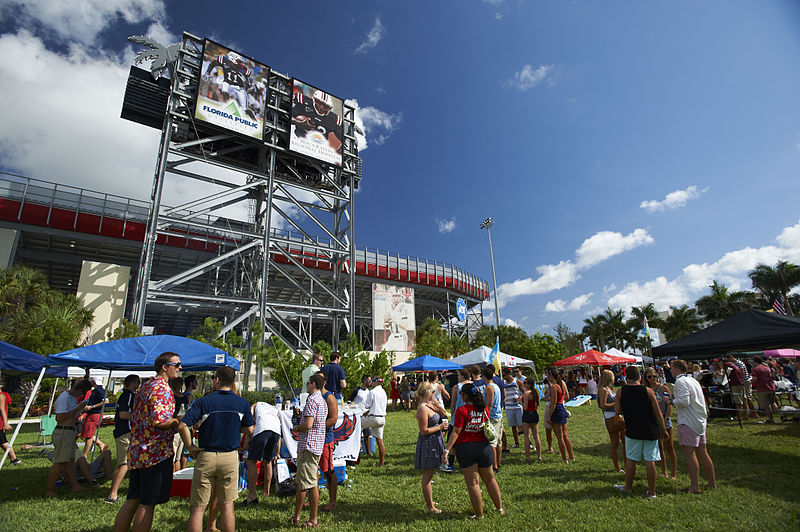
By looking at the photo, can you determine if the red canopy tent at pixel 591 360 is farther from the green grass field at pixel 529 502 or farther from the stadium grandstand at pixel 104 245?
the stadium grandstand at pixel 104 245

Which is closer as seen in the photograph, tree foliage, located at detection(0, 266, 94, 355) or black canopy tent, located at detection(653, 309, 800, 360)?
black canopy tent, located at detection(653, 309, 800, 360)

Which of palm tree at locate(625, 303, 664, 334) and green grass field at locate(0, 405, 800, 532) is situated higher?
palm tree at locate(625, 303, 664, 334)

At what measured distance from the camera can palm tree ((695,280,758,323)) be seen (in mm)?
45406

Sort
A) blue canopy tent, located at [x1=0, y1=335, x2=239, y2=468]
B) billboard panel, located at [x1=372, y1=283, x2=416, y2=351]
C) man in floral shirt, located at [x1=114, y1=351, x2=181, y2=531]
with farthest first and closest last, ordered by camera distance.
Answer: billboard panel, located at [x1=372, y1=283, x2=416, y2=351] < blue canopy tent, located at [x1=0, y1=335, x2=239, y2=468] < man in floral shirt, located at [x1=114, y1=351, x2=181, y2=531]

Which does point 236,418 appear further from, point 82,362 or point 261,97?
point 261,97

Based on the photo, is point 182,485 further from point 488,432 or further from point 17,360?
point 17,360

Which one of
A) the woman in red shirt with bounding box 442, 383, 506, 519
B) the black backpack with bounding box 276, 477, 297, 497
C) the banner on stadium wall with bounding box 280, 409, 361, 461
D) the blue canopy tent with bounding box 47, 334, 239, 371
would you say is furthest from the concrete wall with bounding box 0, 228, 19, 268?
the woman in red shirt with bounding box 442, 383, 506, 519

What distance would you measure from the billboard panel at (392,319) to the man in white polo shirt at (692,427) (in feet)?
88.5

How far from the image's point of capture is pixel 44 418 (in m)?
9.77

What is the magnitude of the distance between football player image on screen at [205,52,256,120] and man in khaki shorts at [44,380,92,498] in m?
20.1

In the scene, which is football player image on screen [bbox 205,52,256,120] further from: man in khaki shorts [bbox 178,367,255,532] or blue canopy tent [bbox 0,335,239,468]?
man in khaki shorts [bbox 178,367,255,532]

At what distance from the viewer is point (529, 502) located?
17.9ft

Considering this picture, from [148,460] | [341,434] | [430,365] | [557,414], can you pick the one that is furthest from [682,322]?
[148,460]

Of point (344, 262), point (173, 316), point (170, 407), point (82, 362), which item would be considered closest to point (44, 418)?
point (82, 362)
